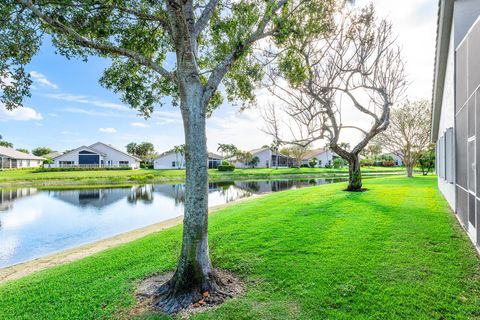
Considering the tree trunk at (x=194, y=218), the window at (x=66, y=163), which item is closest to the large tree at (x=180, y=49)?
the tree trunk at (x=194, y=218)

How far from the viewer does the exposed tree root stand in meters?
4.24

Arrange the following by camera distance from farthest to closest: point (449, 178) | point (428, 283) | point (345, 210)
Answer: point (345, 210)
point (449, 178)
point (428, 283)

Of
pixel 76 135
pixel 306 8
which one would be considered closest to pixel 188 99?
pixel 306 8

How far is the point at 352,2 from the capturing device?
616 cm

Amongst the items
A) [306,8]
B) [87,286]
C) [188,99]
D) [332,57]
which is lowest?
[87,286]

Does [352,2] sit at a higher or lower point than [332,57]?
lower

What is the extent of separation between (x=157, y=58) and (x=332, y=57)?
1113 centimetres

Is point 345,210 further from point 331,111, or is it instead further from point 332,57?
point 332,57

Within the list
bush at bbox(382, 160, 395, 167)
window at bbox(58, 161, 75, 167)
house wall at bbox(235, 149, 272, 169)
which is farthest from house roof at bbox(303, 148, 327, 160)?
window at bbox(58, 161, 75, 167)

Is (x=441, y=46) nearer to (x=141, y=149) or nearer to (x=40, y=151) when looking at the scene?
(x=141, y=149)

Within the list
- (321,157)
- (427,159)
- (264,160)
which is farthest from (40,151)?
(427,159)

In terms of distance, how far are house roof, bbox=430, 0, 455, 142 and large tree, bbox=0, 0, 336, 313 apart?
418 cm

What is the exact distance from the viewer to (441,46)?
33.0ft

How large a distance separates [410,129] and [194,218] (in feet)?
84.5
